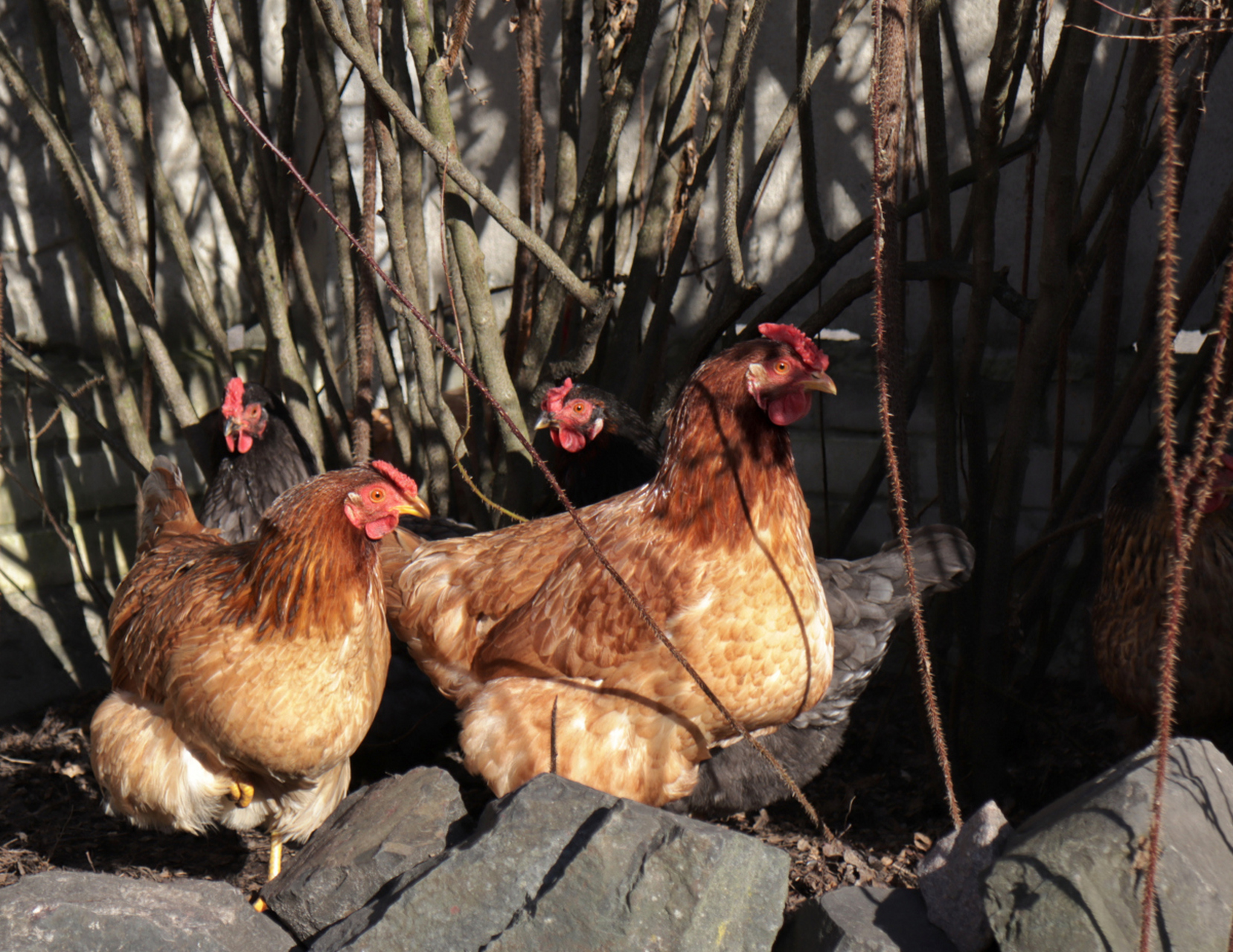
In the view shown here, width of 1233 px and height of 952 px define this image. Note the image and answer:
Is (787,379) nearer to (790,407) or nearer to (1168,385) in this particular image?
(790,407)

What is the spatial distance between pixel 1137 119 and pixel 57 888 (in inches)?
126

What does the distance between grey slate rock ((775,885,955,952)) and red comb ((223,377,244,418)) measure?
8.28 ft

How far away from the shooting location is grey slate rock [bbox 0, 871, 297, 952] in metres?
2.07

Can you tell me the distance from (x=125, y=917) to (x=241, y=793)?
520 millimetres

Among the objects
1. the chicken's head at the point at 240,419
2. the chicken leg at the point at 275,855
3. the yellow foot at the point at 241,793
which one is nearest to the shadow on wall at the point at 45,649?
the chicken's head at the point at 240,419

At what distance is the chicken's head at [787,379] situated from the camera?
2.41 m

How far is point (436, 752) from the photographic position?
3.57 metres

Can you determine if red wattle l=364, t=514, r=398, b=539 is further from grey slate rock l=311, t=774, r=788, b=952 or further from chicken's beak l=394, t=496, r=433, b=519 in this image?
grey slate rock l=311, t=774, r=788, b=952

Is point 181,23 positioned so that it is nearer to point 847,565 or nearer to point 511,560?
point 511,560

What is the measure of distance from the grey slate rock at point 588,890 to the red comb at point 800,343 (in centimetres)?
112

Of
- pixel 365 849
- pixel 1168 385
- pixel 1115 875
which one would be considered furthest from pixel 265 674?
pixel 1168 385

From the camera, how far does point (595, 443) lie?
3451 mm

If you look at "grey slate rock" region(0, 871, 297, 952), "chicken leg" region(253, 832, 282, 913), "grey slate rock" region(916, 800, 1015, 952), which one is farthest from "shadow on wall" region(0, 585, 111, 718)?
"grey slate rock" region(916, 800, 1015, 952)

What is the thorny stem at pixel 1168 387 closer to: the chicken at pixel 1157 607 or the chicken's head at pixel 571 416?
the chicken at pixel 1157 607
